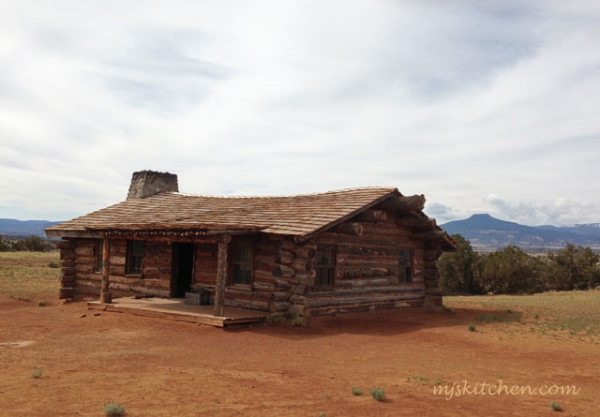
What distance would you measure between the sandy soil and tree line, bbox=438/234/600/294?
18829 millimetres

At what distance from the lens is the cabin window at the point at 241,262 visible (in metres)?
14.8

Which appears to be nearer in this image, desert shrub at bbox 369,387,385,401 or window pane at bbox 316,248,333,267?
desert shrub at bbox 369,387,385,401

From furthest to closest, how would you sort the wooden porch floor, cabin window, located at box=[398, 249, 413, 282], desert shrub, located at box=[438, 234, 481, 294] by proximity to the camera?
desert shrub, located at box=[438, 234, 481, 294], cabin window, located at box=[398, 249, 413, 282], the wooden porch floor

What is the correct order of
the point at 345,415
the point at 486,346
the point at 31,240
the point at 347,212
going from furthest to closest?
the point at 31,240 < the point at 347,212 < the point at 486,346 < the point at 345,415

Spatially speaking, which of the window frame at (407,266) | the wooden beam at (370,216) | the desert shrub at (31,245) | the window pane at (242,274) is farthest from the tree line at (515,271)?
the desert shrub at (31,245)

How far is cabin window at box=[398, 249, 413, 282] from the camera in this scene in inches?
699

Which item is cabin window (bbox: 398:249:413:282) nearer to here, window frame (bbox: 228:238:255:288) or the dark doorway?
window frame (bbox: 228:238:255:288)

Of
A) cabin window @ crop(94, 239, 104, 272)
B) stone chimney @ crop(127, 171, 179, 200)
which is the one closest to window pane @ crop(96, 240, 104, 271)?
cabin window @ crop(94, 239, 104, 272)

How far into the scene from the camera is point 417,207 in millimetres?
15820

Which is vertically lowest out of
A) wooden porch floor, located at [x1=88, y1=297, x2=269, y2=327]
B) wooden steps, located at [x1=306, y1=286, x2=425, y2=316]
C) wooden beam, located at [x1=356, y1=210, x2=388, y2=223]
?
wooden porch floor, located at [x1=88, y1=297, x2=269, y2=327]

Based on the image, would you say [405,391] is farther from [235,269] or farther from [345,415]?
[235,269]

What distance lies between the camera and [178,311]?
13391mm

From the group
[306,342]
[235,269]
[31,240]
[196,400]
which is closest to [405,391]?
[196,400]

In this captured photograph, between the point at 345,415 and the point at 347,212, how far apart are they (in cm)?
825
